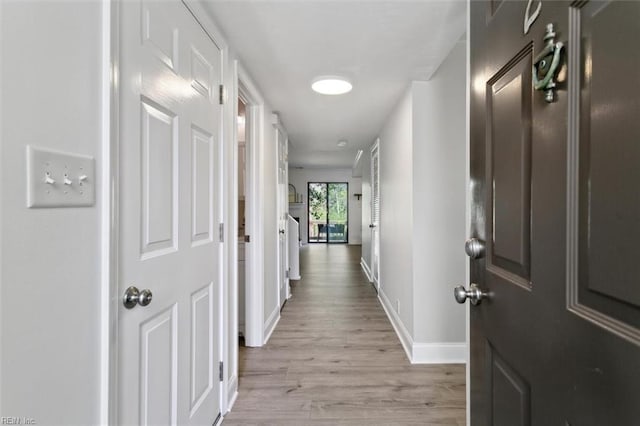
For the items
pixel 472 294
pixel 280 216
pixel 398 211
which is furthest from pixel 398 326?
pixel 472 294

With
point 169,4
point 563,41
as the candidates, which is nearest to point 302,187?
point 169,4

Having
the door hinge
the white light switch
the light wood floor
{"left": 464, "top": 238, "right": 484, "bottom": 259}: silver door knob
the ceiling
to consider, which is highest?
the ceiling

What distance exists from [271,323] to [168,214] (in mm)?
2118

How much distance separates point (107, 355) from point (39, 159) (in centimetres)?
55

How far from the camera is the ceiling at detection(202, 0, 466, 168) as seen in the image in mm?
1557

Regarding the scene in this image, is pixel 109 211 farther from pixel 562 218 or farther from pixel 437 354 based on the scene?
pixel 437 354

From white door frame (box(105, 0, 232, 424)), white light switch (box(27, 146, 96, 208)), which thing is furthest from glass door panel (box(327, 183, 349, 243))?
white light switch (box(27, 146, 96, 208))

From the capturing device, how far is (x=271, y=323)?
3.04 metres

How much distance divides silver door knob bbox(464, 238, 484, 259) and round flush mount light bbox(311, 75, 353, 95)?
70.5 inches

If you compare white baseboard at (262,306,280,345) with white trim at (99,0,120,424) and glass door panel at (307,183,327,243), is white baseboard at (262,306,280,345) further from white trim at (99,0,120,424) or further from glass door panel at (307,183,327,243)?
glass door panel at (307,183,327,243)

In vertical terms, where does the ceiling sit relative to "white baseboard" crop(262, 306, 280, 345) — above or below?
above

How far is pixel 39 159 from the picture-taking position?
680 millimetres

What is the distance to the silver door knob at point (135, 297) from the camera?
955 mm

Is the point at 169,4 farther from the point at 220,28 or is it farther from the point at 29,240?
the point at 29,240
